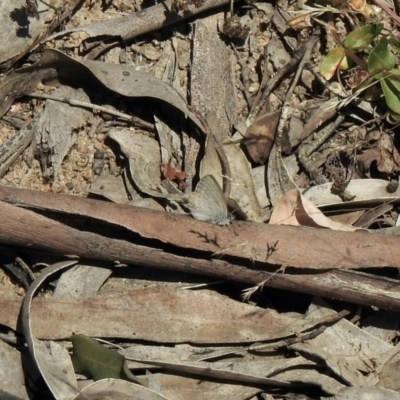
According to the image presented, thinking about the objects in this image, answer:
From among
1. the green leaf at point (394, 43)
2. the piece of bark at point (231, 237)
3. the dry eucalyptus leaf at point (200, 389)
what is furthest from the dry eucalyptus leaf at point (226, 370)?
the green leaf at point (394, 43)

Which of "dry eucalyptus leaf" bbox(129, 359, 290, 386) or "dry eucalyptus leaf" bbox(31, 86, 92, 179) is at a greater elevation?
"dry eucalyptus leaf" bbox(31, 86, 92, 179)

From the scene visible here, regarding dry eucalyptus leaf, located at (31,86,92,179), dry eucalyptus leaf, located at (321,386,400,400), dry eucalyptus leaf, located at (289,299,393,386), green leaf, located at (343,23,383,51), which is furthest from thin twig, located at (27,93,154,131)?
dry eucalyptus leaf, located at (321,386,400,400)

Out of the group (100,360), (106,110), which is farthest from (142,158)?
(100,360)

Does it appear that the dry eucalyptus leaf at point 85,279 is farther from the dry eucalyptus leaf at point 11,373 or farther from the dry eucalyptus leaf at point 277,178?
the dry eucalyptus leaf at point 277,178

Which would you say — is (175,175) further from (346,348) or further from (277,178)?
(346,348)

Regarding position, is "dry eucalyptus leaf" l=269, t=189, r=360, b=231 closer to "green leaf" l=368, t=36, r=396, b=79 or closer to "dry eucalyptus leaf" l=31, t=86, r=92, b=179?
"green leaf" l=368, t=36, r=396, b=79

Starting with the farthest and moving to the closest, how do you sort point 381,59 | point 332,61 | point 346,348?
1. point 332,61
2. point 381,59
3. point 346,348
